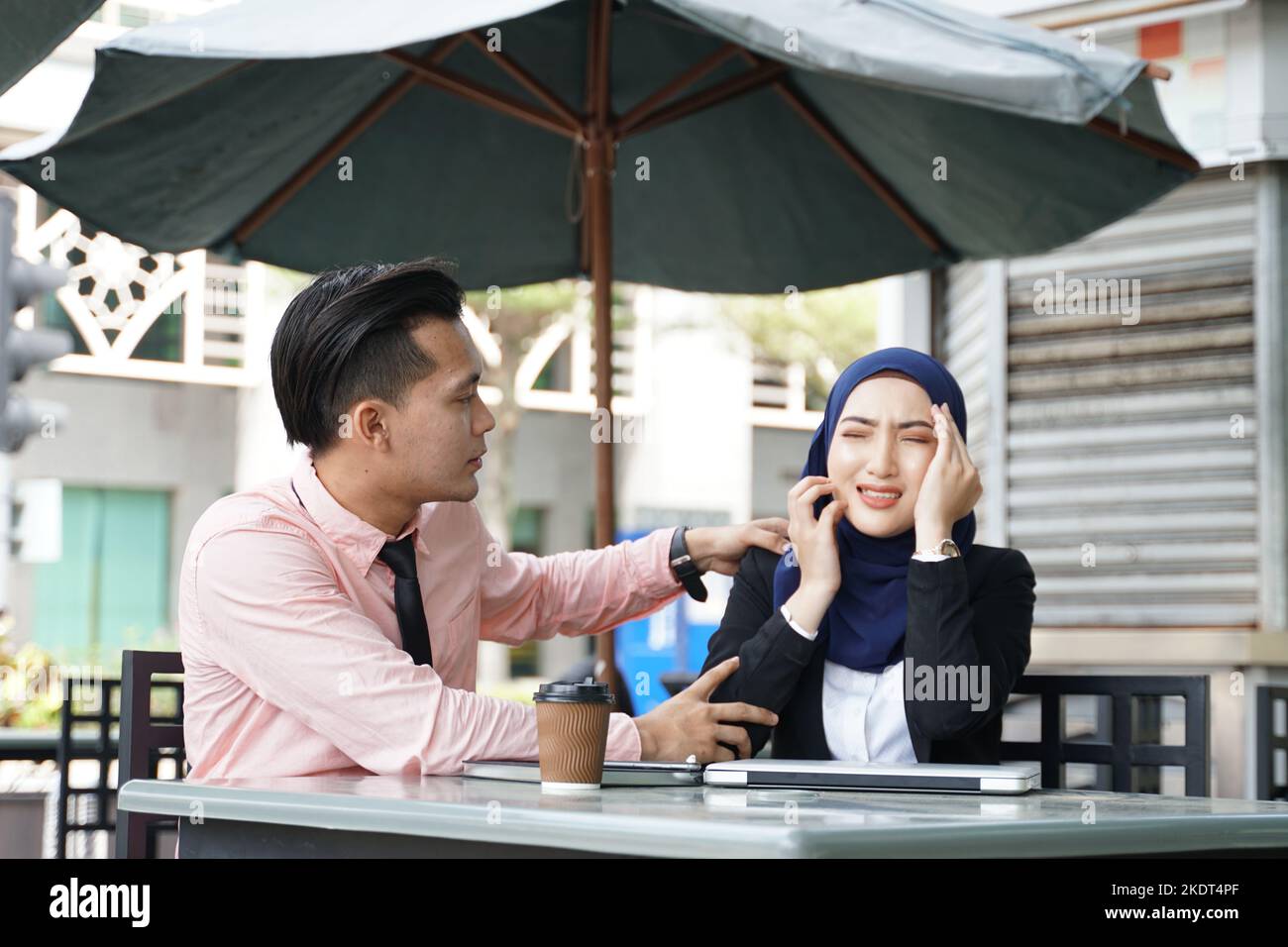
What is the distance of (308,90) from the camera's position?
403cm

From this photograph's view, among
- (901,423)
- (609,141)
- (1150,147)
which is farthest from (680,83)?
(901,423)

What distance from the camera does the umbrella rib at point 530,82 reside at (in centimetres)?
418

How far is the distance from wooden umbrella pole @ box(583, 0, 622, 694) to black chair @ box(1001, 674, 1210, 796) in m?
1.61

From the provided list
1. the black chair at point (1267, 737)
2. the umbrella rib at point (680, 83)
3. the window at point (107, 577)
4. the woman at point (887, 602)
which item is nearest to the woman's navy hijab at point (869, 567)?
the woman at point (887, 602)

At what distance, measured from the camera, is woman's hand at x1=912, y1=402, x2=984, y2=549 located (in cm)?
247

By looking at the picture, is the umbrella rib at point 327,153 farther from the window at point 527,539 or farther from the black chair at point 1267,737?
the window at point 527,539

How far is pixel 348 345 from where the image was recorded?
2354 millimetres

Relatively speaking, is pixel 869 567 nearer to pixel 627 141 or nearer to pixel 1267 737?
pixel 1267 737

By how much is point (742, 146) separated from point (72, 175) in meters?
2.00

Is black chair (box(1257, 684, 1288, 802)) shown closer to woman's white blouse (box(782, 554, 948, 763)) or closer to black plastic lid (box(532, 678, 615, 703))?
woman's white blouse (box(782, 554, 948, 763))

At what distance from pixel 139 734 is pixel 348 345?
78 centimetres

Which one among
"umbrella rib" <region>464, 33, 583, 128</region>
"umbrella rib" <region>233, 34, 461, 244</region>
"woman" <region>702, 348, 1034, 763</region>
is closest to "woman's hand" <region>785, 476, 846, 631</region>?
"woman" <region>702, 348, 1034, 763</region>

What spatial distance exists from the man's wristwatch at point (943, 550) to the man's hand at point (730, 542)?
428mm
